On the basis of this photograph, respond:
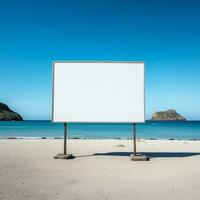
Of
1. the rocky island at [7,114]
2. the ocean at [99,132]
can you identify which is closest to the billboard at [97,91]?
the ocean at [99,132]

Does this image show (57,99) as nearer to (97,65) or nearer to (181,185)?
(97,65)

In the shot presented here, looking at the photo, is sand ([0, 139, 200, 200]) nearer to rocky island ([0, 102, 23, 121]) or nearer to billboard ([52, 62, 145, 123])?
billboard ([52, 62, 145, 123])

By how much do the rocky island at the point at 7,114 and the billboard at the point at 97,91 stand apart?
17838 cm

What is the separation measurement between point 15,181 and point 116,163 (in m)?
5.02

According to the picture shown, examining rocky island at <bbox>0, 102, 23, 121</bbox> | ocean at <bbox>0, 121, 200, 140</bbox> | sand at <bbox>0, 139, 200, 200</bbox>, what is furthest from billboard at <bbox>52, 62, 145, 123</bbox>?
rocky island at <bbox>0, 102, 23, 121</bbox>

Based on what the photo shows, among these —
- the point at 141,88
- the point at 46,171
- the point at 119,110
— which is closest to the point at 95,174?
the point at 46,171

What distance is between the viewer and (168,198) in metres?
6.95

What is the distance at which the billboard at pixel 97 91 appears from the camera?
560 inches

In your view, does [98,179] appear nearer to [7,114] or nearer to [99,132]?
[99,132]

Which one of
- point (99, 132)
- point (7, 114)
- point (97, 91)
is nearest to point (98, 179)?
point (97, 91)

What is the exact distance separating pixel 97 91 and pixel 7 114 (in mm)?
181912

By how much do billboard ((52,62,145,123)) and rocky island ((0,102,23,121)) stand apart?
585ft

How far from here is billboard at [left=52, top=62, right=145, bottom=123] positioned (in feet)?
46.6

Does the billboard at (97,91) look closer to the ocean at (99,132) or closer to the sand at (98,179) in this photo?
the sand at (98,179)
